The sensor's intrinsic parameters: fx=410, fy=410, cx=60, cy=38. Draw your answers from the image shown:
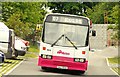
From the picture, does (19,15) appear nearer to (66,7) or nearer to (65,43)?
(65,43)

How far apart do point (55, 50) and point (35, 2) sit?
30.2m

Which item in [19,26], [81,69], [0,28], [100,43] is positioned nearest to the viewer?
[81,69]

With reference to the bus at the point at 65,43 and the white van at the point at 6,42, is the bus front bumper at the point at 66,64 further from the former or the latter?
the white van at the point at 6,42

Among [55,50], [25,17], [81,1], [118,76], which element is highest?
[81,1]

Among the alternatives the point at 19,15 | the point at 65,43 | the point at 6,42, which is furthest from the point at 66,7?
the point at 65,43

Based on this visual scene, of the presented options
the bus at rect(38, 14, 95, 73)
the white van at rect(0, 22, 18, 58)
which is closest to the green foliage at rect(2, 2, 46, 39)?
the white van at rect(0, 22, 18, 58)

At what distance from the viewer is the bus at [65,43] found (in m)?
21.1

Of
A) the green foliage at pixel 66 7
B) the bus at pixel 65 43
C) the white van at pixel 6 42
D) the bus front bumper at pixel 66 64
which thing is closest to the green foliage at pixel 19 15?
the white van at pixel 6 42

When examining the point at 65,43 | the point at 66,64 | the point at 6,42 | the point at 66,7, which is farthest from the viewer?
the point at 66,7

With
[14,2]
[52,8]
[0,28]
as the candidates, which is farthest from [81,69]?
[52,8]

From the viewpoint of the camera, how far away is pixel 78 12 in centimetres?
8612

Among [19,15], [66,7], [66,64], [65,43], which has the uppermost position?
[66,7]

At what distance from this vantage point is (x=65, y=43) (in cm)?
2144

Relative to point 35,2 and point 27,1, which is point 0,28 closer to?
point 27,1
